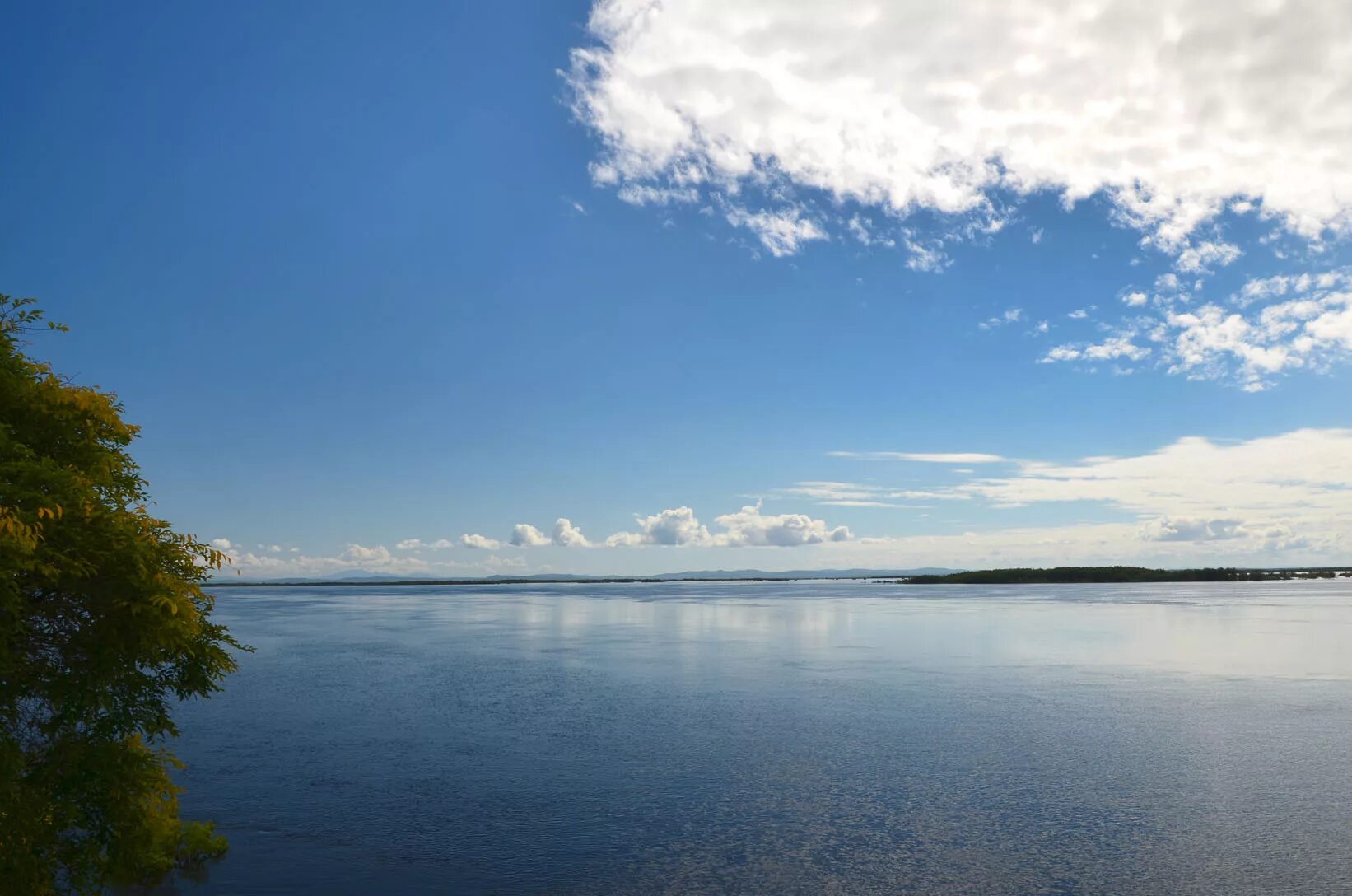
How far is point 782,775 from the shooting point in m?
16.3

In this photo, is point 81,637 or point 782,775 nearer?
point 81,637

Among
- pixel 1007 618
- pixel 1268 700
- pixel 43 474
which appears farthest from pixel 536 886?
pixel 1007 618

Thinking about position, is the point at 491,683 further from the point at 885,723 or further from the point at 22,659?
the point at 22,659

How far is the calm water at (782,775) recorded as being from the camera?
1147 centimetres

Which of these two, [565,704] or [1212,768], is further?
[565,704]

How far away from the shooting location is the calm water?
11.5 meters

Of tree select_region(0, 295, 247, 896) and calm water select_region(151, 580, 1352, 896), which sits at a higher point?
tree select_region(0, 295, 247, 896)

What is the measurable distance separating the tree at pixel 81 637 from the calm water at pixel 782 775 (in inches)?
69.5

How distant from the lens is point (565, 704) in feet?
79.3

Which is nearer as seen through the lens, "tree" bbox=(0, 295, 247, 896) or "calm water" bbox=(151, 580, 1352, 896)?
"tree" bbox=(0, 295, 247, 896)

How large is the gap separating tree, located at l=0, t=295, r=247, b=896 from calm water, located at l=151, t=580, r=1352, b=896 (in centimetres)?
176

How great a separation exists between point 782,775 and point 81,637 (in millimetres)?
11765

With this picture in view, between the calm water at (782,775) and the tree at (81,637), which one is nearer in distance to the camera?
the tree at (81,637)

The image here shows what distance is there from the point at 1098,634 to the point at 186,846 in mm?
46799
